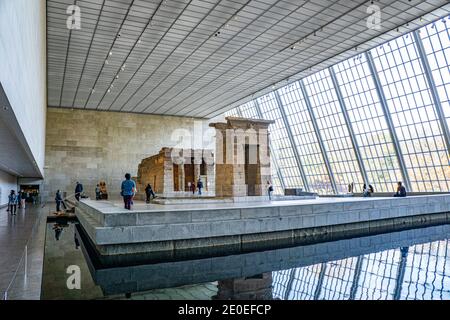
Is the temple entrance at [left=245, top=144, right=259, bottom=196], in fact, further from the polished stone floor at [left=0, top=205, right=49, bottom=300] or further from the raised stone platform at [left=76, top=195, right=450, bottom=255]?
the polished stone floor at [left=0, top=205, right=49, bottom=300]

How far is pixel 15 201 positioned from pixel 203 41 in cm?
1539

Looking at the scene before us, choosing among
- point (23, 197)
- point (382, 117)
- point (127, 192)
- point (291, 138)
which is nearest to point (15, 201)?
point (23, 197)

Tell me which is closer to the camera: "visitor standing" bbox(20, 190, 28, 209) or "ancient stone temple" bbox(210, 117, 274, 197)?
"ancient stone temple" bbox(210, 117, 274, 197)

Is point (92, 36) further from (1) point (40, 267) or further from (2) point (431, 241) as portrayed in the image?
(2) point (431, 241)

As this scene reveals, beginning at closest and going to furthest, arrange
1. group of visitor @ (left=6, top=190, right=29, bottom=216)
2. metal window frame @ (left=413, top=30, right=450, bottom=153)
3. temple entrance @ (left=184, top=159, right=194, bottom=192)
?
group of visitor @ (left=6, top=190, right=29, bottom=216) < metal window frame @ (left=413, top=30, right=450, bottom=153) < temple entrance @ (left=184, top=159, right=194, bottom=192)

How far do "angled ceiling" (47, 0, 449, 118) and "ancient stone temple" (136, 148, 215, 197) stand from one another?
6.15 m

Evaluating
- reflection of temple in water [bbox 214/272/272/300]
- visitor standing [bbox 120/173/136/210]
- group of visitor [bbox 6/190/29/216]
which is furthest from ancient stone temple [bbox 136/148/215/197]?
reflection of temple in water [bbox 214/272/272/300]

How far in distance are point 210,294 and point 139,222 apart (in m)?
3.91

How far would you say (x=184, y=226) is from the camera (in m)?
9.80

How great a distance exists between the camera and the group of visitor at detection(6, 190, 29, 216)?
21.3 metres

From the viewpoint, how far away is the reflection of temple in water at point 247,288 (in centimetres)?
589

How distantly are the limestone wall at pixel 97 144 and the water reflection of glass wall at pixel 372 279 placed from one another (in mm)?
32860

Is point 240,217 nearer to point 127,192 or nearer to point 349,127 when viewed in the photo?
point 127,192

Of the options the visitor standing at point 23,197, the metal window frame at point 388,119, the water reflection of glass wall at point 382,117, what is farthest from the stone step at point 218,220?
the visitor standing at point 23,197
